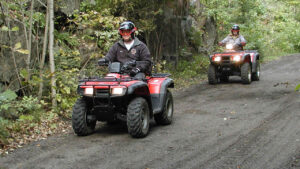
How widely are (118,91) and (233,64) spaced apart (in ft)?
25.8

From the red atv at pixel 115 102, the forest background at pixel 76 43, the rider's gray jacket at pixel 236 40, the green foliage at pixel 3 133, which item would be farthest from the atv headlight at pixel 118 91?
the rider's gray jacket at pixel 236 40

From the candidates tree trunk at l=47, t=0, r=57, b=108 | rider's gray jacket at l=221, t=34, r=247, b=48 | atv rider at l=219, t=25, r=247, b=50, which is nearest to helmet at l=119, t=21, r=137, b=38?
tree trunk at l=47, t=0, r=57, b=108

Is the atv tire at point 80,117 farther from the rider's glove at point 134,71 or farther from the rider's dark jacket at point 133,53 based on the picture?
the rider's dark jacket at point 133,53

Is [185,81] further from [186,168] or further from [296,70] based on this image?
[186,168]

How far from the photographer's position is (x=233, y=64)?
1309 centimetres

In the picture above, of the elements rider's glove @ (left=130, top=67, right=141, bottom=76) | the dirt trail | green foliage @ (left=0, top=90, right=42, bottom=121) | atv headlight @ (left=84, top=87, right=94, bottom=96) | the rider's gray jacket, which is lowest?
the dirt trail

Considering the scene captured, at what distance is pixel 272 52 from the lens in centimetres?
2569

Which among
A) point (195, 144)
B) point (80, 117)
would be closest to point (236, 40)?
point (195, 144)

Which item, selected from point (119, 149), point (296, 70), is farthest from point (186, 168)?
point (296, 70)

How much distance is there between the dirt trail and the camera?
16.6ft

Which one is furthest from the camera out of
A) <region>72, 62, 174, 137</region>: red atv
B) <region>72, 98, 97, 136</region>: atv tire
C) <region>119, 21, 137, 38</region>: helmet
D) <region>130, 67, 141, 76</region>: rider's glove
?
<region>119, 21, 137, 38</region>: helmet

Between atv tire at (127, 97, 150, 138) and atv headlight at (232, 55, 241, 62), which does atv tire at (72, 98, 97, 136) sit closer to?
atv tire at (127, 97, 150, 138)

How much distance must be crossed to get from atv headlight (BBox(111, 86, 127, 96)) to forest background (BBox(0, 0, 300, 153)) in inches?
68.0

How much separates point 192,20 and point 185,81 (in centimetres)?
621
